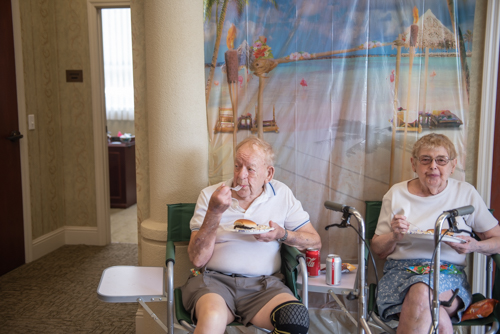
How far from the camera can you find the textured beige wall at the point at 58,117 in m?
4.17

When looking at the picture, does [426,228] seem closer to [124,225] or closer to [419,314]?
[419,314]

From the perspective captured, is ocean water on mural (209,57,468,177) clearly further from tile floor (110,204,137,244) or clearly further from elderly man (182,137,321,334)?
tile floor (110,204,137,244)

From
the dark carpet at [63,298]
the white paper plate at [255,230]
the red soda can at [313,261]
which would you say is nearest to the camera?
the white paper plate at [255,230]

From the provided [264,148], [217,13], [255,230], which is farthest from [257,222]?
[217,13]

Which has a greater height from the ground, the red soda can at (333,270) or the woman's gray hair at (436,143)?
the woman's gray hair at (436,143)

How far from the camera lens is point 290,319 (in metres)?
1.87

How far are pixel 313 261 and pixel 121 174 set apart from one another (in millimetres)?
A: 4360

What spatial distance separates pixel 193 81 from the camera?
99.7 inches

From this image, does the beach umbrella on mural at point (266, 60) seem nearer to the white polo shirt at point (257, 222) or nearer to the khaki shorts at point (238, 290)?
the white polo shirt at point (257, 222)

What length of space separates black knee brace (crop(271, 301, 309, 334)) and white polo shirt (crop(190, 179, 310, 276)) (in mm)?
296

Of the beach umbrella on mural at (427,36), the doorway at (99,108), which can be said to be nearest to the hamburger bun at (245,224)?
the beach umbrella on mural at (427,36)

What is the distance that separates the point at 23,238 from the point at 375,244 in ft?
10.3

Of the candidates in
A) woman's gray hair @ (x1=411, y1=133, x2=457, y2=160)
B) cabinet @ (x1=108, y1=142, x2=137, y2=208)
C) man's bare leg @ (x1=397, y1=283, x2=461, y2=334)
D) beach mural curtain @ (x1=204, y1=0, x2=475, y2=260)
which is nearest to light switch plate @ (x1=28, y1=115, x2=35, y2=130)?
cabinet @ (x1=108, y1=142, x2=137, y2=208)

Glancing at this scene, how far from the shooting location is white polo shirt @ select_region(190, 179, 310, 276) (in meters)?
2.18
